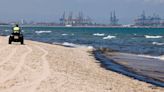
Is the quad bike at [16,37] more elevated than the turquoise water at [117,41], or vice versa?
the quad bike at [16,37]

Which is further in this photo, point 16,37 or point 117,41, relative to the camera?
point 117,41

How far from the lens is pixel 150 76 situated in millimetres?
19078

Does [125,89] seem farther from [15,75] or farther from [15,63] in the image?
[15,63]

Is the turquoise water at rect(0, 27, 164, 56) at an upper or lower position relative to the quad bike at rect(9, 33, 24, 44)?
lower

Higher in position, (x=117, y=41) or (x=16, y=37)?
(x=16, y=37)

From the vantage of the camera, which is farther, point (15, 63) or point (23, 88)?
point (15, 63)

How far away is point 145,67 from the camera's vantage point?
76.6ft

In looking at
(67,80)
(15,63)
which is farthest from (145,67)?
(67,80)

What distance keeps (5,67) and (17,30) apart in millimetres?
15729

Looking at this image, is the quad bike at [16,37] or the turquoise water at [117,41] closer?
the quad bike at [16,37]

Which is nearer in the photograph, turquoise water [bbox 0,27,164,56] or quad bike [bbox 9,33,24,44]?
quad bike [bbox 9,33,24,44]

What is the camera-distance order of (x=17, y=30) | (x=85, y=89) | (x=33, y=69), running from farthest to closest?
(x=17, y=30) < (x=33, y=69) < (x=85, y=89)

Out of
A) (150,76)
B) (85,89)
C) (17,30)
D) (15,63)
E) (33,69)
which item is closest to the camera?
(85,89)

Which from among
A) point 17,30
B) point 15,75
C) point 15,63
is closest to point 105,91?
point 15,75
